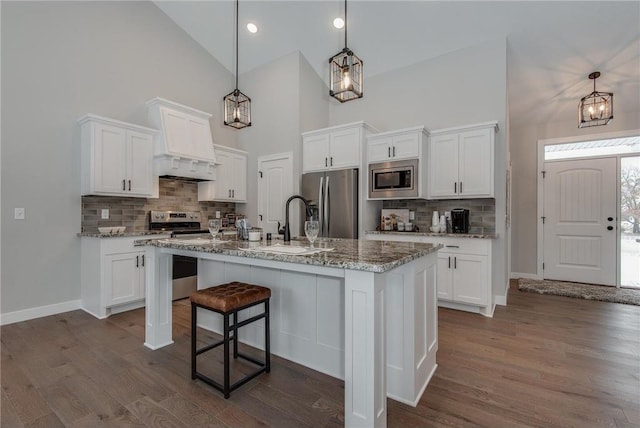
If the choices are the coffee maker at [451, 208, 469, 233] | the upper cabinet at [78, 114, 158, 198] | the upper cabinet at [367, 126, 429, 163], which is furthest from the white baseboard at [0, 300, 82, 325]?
the coffee maker at [451, 208, 469, 233]

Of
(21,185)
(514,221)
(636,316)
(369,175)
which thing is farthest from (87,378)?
(514,221)

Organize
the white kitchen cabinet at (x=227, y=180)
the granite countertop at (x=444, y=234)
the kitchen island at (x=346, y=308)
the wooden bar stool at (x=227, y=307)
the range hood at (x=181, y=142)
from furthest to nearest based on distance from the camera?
the white kitchen cabinet at (x=227, y=180)
the range hood at (x=181, y=142)
the granite countertop at (x=444, y=234)
the wooden bar stool at (x=227, y=307)
the kitchen island at (x=346, y=308)

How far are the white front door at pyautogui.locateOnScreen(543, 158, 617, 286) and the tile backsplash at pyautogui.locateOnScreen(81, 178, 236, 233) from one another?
Result: 5.37m

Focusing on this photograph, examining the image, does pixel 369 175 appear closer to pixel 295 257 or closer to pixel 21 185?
pixel 295 257

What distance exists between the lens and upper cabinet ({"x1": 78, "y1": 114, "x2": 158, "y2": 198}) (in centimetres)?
346

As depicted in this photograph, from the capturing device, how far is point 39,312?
3279 mm

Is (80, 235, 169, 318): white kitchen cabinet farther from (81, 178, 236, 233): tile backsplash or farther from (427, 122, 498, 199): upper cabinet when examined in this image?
(427, 122, 498, 199): upper cabinet

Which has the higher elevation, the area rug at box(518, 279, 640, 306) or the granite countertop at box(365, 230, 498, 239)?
the granite countertop at box(365, 230, 498, 239)

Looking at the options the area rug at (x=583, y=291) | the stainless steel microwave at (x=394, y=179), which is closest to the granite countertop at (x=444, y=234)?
the stainless steel microwave at (x=394, y=179)

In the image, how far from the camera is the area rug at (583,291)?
3924 millimetres

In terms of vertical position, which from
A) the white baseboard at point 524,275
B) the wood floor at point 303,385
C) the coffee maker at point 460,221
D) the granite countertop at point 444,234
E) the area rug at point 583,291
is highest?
the coffee maker at point 460,221

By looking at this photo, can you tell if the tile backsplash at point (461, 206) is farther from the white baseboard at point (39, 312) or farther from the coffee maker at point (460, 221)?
the white baseboard at point (39, 312)

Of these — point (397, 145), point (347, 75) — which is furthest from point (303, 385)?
point (397, 145)

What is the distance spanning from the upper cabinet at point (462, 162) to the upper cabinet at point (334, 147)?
928 millimetres
